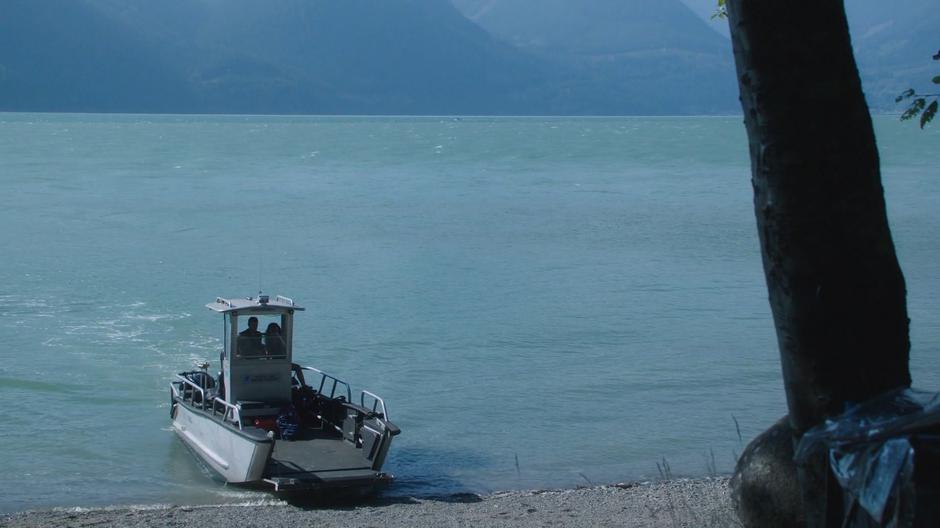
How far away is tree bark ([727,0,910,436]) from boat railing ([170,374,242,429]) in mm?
10442

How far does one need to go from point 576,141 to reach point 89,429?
10530 cm

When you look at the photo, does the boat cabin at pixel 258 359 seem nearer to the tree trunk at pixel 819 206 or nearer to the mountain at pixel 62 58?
the tree trunk at pixel 819 206

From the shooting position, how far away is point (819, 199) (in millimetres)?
3674

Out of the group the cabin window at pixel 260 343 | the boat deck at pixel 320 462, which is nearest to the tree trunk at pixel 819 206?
the boat deck at pixel 320 462

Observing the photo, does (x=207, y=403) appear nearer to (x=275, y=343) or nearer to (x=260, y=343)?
(x=260, y=343)

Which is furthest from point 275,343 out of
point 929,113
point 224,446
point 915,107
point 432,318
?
point 432,318

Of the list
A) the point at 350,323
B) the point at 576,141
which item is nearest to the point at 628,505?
the point at 350,323

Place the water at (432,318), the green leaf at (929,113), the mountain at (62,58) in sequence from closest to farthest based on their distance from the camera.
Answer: the green leaf at (929,113) < the water at (432,318) < the mountain at (62,58)

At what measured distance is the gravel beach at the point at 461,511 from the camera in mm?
11219

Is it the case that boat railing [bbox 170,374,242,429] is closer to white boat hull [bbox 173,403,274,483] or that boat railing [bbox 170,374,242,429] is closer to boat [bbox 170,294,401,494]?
boat [bbox 170,294,401,494]

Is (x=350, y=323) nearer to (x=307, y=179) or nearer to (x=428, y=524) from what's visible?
(x=428, y=524)

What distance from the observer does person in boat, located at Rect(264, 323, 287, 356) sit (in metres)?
14.7

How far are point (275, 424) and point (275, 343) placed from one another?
1060mm

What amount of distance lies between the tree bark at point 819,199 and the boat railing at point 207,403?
1044cm
